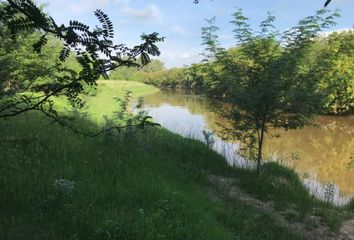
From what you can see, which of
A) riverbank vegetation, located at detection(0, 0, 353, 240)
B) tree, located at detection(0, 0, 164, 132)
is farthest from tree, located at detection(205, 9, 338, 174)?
tree, located at detection(0, 0, 164, 132)

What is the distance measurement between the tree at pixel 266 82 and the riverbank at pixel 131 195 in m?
1.33

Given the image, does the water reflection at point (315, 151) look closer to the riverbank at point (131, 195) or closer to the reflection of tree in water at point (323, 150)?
the reflection of tree in water at point (323, 150)

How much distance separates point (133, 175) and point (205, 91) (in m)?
4.48

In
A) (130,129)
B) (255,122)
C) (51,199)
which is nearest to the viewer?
(51,199)

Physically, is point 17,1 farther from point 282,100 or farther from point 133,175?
point 282,100

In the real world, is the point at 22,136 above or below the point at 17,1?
below

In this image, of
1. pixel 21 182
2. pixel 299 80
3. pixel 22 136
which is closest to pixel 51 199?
pixel 21 182

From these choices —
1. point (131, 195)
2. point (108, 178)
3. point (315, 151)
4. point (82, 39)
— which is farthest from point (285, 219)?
point (315, 151)

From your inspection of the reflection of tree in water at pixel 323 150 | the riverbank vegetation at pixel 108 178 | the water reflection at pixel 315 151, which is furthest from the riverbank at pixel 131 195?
the reflection of tree in water at pixel 323 150

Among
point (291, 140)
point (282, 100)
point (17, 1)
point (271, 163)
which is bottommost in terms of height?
point (291, 140)

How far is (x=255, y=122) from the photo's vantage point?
977cm

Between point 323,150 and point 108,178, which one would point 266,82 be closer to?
point 108,178

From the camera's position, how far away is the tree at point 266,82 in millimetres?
9109

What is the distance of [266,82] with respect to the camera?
912cm
